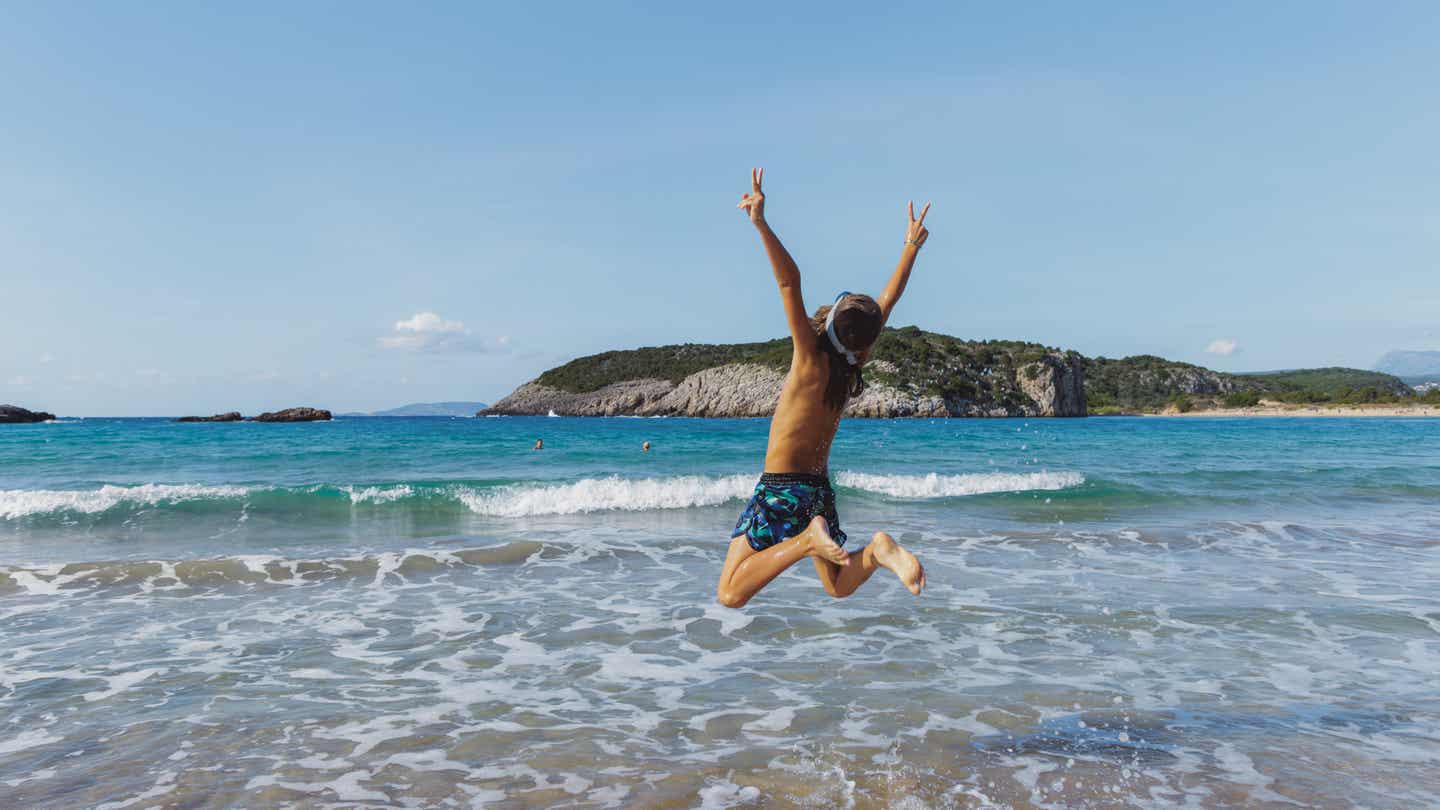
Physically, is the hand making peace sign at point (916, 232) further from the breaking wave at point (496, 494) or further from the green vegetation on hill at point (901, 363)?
the green vegetation on hill at point (901, 363)

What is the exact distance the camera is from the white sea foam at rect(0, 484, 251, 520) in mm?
18156

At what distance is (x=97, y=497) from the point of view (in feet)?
63.7

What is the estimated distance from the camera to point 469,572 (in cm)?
1162

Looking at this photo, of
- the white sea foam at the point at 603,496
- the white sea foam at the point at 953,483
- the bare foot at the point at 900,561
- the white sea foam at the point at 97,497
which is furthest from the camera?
the white sea foam at the point at 953,483

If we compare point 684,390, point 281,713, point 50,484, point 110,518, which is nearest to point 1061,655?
point 281,713

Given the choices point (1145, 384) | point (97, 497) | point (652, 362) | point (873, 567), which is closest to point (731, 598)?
point (873, 567)

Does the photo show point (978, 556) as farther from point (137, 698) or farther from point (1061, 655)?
point (137, 698)

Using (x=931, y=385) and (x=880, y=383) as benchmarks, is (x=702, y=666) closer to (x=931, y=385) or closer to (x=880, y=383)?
(x=880, y=383)

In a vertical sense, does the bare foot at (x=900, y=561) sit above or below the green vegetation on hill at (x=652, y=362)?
below

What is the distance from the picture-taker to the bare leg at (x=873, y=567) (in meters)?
4.13

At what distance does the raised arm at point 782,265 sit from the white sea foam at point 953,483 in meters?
17.7

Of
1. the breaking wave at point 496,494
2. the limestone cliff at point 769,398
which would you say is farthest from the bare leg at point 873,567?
the limestone cliff at point 769,398

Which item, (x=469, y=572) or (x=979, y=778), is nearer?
(x=979, y=778)

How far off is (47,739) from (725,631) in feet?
→ 17.2
